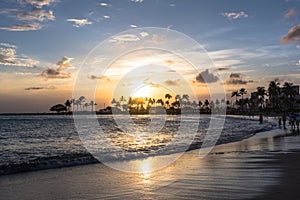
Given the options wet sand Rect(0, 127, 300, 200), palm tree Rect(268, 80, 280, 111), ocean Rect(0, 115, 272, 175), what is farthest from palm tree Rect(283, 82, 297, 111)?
wet sand Rect(0, 127, 300, 200)

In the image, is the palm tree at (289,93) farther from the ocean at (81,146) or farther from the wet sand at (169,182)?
the wet sand at (169,182)

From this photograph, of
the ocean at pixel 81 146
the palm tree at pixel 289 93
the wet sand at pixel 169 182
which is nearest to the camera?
the wet sand at pixel 169 182

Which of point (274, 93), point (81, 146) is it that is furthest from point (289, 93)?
point (81, 146)

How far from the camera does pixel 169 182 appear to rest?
1068 centimetres

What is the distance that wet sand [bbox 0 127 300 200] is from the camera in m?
8.85

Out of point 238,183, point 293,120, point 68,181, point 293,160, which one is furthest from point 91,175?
point 293,120

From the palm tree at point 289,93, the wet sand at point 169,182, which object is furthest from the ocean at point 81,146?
the palm tree at point 289,93

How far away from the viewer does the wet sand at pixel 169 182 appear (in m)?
8.85

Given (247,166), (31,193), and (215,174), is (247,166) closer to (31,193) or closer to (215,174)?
(215,174)

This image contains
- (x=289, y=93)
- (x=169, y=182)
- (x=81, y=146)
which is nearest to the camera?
(x=169, y=182)

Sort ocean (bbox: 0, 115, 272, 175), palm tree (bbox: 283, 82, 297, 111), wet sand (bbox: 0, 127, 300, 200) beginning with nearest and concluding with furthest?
wet sand (bbox: 0, 127, 300, 200), ocean (bbox: 0, 115, 272, 175), palm tree (bbox: 283, 82, 297, 111)

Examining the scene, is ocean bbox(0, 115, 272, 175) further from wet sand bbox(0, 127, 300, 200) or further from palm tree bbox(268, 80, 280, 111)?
palm tree bbox(268, 80, 280, 111)

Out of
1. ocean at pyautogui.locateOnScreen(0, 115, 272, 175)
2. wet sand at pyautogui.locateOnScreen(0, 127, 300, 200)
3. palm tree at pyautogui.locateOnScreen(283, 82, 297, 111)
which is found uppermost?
palm tree at pyautogui.locateOnScreen(283, 82, 297, 111)

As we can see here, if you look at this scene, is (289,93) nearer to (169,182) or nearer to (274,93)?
(274,93)
